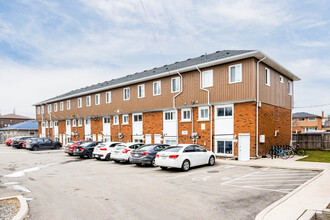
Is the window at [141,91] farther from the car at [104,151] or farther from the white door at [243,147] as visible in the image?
the white door at [243,147]

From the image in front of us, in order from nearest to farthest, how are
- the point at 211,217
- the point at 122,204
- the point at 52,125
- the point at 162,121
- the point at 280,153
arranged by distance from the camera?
the point at 211,217 < the point at 122,204 < the point at 280,153 < the point at 162,121 < the point at 52,125

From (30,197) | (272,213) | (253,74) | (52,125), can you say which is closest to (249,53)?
(253,74)

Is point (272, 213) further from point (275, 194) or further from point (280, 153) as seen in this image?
point (280, 153)

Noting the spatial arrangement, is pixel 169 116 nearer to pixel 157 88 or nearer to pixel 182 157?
pixel 157 88

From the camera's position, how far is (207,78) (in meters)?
19.6

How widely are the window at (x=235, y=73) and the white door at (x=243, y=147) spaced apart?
13.0 feet

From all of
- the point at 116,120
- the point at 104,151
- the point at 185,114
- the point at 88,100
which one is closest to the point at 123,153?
the point at 104,151

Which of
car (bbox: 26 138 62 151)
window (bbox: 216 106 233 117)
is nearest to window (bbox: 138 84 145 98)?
window (bbox: 216 106 233 117)

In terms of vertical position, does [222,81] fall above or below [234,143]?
above

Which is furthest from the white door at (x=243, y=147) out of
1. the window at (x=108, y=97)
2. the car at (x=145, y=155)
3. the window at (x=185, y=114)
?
the window at (x=108, y=97)

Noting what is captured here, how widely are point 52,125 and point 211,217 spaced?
1635 inches

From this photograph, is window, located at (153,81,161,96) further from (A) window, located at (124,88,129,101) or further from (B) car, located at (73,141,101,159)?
(B) car, located at (73,141,101,159)

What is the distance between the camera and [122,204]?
7113mm

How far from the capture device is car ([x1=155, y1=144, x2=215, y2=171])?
41.6 ft
